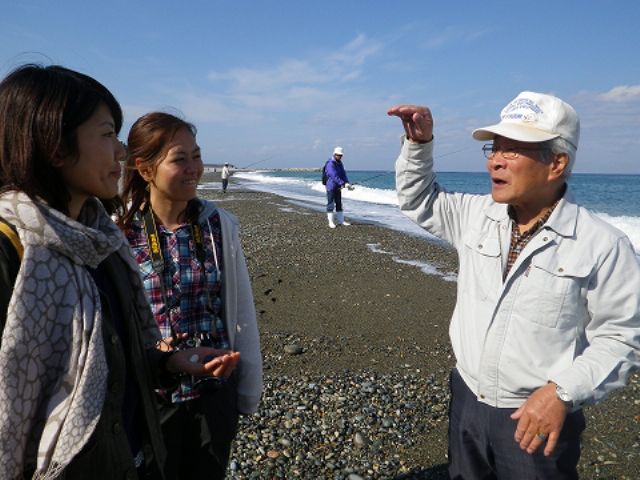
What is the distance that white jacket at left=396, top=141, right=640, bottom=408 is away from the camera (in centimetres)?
226

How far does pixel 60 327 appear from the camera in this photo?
1643 millimetres

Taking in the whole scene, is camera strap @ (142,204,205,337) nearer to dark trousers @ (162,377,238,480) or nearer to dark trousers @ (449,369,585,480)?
dark trousers @ (162,377,238,480)

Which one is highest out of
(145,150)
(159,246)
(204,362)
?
(145,150)

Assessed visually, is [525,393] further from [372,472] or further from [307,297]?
[307,297]

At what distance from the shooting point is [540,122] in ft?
8.20

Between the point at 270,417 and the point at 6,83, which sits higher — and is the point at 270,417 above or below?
below

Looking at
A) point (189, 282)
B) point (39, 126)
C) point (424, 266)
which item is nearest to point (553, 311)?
point (189, 282)

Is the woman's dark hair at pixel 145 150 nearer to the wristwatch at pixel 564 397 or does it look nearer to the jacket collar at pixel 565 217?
the jacket collar at pixel 565 217

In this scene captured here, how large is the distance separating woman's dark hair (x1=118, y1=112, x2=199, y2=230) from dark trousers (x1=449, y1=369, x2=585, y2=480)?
6.40 feet

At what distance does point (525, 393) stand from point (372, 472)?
2094 millimetres

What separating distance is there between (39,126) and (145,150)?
1.19 metres

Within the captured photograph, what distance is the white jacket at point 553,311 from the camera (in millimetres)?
2258

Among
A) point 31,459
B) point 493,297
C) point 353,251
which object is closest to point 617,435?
point 493,297

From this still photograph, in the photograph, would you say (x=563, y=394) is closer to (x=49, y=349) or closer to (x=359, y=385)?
(x=49, y=349)
